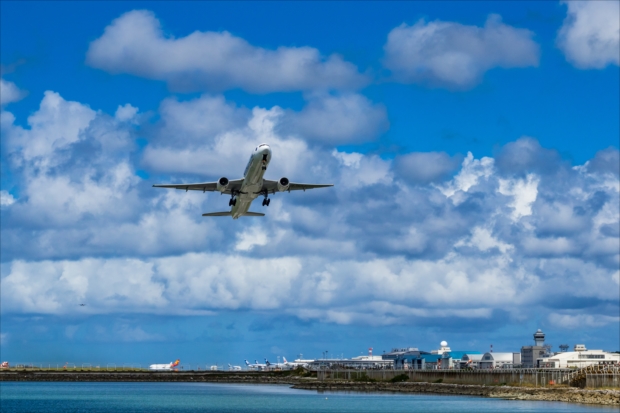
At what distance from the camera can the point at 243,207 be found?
3460 inches

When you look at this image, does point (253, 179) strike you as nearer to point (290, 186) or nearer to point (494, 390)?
point (290, 186)

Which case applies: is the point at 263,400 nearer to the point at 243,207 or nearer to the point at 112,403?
the point at 112,403

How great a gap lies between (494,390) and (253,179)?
277 ft

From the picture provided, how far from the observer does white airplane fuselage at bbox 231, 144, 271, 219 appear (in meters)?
76.6

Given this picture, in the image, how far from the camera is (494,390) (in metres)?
150

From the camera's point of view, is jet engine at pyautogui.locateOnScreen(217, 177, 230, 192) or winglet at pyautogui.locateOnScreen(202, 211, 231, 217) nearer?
jet engine at pyautogui.locateOnScreen(217, 177, 230, 192)

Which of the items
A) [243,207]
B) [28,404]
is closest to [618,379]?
[243,207]

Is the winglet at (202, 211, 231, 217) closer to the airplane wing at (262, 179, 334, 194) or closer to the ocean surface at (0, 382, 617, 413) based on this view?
the airplane wing at (262, 179, 334, 194)

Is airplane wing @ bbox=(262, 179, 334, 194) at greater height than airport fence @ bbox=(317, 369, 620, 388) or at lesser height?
greater

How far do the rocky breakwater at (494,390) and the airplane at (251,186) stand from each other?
5729 centimetres

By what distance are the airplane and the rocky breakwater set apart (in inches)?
2255

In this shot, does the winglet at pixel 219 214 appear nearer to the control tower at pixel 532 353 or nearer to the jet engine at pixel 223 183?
the jet engine at pixel 223 183

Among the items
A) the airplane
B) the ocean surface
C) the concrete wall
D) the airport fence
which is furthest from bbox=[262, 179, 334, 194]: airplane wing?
the concrete wall

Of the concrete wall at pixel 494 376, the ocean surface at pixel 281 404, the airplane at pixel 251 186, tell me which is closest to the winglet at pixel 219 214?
the airplane at pixel 251 186
